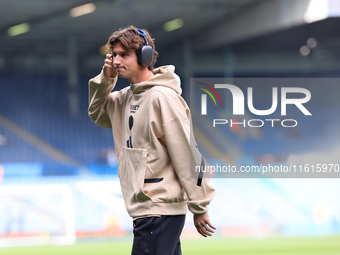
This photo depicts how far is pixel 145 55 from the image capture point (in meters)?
1.58

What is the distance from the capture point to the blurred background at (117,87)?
538cm

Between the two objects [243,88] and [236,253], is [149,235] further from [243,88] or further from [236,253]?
[243,88]

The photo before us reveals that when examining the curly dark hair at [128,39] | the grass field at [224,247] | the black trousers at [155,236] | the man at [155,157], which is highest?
the curly dark hair at [128,39]

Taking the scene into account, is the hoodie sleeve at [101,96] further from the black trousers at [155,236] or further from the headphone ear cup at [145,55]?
the black trousers at [155,236]

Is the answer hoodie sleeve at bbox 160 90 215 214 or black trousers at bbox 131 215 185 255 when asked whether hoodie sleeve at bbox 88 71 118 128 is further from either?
black trousers at bbox 131 215 185 255

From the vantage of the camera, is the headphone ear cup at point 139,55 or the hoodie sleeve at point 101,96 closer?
the headphone ear cup at point 139,55

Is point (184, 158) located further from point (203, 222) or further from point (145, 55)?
point (145, 55)

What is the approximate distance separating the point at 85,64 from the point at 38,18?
137 cm

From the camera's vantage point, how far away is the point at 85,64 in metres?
8.70

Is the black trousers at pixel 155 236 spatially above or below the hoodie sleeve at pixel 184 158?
below

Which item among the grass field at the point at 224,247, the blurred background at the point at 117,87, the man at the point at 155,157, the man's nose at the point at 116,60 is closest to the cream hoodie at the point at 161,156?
the man at the point at 155,157

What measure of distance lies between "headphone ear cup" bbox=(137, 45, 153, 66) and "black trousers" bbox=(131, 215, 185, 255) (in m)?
0.56

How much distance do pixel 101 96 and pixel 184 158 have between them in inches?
19.4

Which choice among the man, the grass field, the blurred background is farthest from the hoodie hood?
the blurred background
